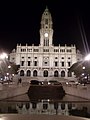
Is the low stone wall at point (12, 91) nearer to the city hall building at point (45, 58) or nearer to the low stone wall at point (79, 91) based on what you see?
the low stone wall at point (79, 91)

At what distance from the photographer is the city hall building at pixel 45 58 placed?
11550 cm

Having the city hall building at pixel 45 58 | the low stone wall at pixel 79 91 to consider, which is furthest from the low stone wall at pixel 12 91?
the city hall building at pixel 45 58

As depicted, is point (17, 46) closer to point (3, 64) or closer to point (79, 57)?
point (79, 57)

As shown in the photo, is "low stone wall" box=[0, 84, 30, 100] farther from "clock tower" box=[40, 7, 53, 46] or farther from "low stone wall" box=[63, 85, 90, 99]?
"clock tower" box=[40, 7, 53, 46]

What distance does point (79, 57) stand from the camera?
12125 centimetres

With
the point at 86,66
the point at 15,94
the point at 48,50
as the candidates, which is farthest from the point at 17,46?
the point at 15,94

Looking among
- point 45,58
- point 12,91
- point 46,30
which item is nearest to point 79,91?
point 12,91

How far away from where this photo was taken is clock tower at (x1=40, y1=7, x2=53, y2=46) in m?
121

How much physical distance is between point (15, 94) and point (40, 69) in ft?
244

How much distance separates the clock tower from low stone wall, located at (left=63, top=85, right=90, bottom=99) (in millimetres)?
74949

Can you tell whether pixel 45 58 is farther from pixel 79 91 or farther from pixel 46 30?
pixel 79 91

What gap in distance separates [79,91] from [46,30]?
8741 centimetres

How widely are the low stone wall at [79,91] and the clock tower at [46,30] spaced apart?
246 feet

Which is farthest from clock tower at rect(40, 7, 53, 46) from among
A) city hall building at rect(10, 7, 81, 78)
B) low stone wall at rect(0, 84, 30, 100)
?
low stone wall at rect(0, 84, 30, 100)
